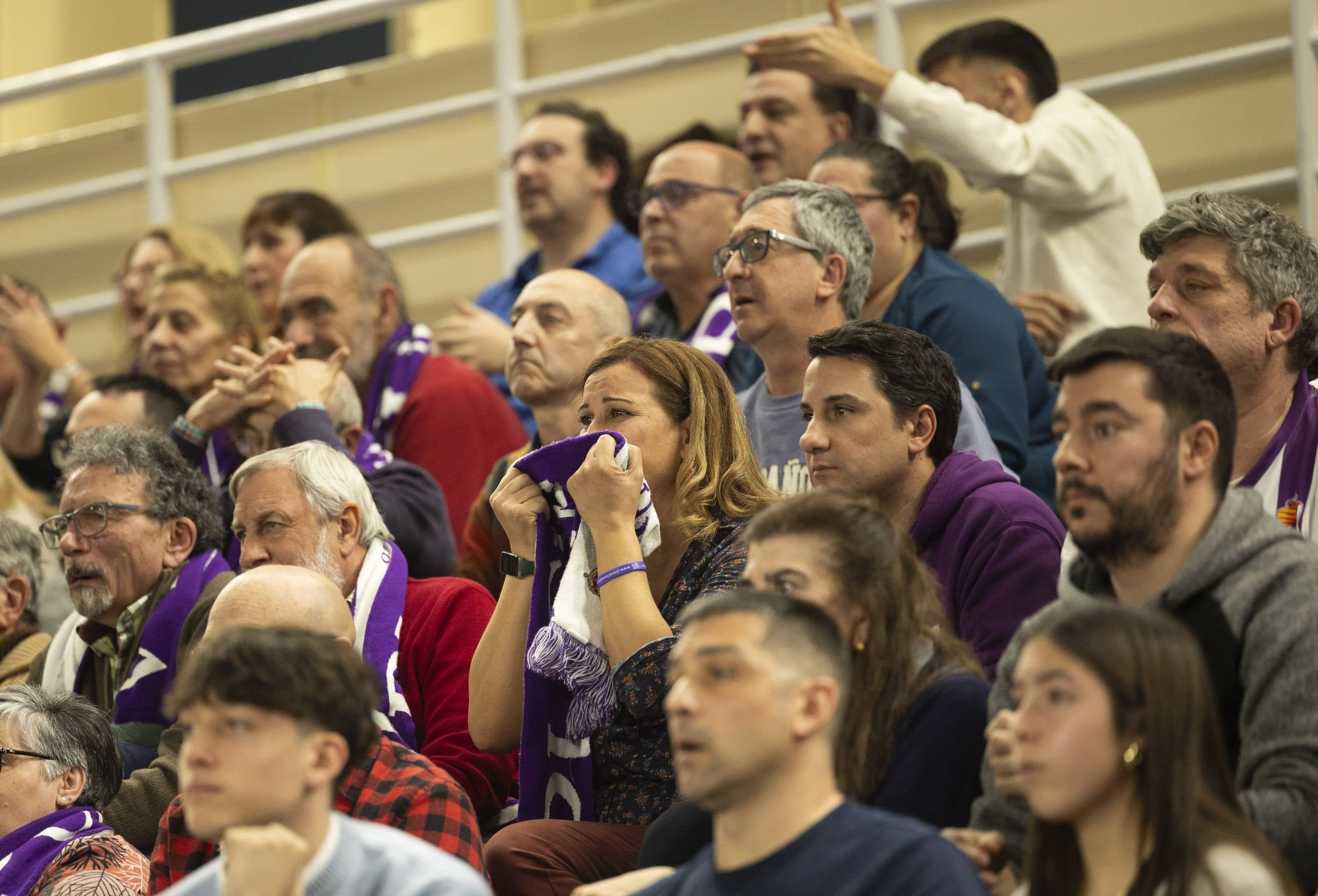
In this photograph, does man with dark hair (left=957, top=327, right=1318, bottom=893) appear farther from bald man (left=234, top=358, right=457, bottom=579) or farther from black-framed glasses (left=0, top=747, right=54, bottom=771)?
bald man (left=234, top=358, right=457, bottom=579)

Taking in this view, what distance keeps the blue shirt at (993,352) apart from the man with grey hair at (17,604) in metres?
2.12

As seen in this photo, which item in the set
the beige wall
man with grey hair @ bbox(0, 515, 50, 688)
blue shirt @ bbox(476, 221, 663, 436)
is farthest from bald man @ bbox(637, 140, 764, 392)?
man with grey hair @ bbox(0, 515, 50, 688)

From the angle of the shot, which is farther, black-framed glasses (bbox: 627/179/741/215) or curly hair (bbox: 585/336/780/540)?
black-framed glasses (bbox: 627/179/741/215)

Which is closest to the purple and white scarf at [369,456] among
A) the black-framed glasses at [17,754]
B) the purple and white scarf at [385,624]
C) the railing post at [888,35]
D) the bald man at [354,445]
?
the bald man at [354,445]

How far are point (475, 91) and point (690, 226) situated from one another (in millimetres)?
2107

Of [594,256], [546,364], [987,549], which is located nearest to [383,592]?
[546,364]

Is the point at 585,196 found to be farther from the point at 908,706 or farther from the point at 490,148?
the point at 908,706

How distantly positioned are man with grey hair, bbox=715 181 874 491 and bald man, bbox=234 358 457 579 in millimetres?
783

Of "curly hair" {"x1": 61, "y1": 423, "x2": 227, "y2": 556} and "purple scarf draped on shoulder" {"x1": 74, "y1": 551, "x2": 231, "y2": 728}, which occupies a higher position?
"curly hair" {"x1": 61, "y1": 423, "x2": 227, "y2": 556}

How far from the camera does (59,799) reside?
10.9 feet

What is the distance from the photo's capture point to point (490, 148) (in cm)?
660

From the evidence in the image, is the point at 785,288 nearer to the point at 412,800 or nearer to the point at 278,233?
the point at 412,800

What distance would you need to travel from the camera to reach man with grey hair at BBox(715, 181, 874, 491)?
12.9ft

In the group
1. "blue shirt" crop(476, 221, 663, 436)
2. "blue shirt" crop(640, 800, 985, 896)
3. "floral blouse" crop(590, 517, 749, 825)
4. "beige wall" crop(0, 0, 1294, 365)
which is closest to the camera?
"blue shirt" crop(640, 800, 985, 896)
